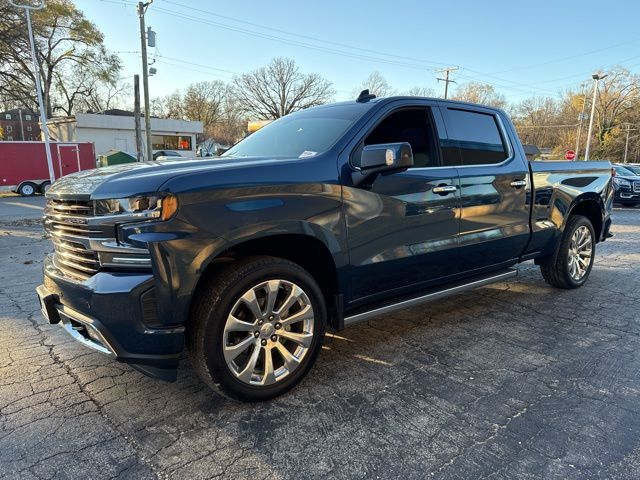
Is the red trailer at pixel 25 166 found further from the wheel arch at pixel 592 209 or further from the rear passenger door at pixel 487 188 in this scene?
the wheel arch at pixel 592 209

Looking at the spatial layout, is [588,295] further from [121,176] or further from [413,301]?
[121,176]

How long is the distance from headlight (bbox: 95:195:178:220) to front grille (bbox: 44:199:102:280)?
21 centimetres

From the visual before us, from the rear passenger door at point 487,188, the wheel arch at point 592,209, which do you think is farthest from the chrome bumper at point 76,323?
the wheel arch at point 592,209

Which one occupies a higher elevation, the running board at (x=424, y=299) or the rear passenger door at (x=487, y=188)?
the rear passenger door at (x=487, y=188)

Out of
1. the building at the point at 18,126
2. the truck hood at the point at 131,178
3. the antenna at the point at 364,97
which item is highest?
the building at the point at 18,126

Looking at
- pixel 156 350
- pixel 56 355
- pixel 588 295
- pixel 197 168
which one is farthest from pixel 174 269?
pixel 588 295

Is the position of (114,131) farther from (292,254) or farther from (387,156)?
(387,156)

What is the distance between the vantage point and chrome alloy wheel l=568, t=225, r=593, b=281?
521 centimetres

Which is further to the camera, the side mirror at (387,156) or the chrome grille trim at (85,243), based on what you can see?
the side mirror at (387,156)

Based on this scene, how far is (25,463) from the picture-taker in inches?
87.8

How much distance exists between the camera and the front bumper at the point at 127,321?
235 cm

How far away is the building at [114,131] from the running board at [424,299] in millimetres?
35743


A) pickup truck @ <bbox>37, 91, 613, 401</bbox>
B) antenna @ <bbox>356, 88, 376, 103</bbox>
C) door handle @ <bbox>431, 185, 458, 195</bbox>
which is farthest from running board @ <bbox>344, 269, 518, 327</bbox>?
antenna @ <bbox>356, 88, 376, 103</bbox>

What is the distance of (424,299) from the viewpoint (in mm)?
3615
